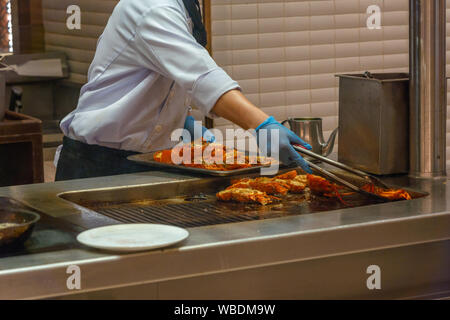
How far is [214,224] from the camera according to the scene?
1.79 m

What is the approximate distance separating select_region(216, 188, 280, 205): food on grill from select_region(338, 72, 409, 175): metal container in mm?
463

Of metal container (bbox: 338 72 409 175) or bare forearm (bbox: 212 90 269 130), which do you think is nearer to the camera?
bare forearm (bbox: 212 90 269 130)

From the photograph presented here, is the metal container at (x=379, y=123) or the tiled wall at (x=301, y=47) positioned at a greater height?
the tiled wall at (x=301, y=47)

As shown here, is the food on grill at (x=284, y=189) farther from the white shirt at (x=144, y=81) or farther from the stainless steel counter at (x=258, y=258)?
the white shirt at (x=144, y=81)

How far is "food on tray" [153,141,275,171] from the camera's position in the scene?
2283 mm

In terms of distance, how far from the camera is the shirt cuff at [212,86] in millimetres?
2162

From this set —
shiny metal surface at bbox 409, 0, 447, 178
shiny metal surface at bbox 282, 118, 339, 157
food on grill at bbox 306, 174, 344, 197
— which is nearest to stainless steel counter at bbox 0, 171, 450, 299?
food on grill at bbox 306, 174, 344, 197

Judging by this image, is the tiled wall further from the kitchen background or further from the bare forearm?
the bare forearm

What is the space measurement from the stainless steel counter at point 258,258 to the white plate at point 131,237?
0.02 meters

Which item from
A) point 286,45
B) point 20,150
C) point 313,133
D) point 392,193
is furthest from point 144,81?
point 286,45

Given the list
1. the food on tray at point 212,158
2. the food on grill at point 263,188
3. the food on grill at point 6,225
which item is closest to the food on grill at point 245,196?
the food on grill at point 263,188

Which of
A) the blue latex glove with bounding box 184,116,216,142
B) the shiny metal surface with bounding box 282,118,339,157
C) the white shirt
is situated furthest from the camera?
the blue latex glove with bounding box 184,116,216,142
